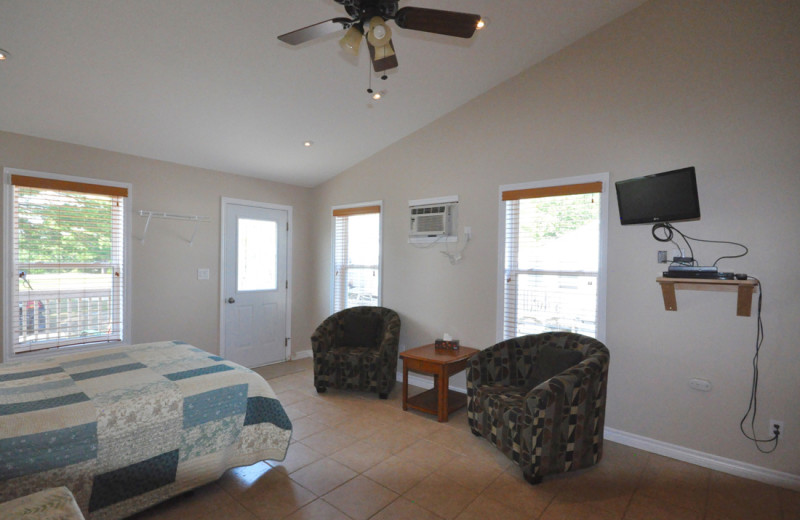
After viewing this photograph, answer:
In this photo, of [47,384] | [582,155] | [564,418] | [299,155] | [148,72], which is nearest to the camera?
[47,384]

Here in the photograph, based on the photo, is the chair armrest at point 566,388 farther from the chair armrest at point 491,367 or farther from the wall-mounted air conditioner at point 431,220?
the wall-mounted air conditioner at point 431,220

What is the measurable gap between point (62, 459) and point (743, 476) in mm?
3878

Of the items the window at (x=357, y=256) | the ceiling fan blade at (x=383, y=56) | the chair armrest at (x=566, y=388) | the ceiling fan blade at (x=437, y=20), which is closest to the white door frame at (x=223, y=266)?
the window at (x=357, y=256)

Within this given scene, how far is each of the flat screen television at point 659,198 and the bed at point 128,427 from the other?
9.30 feet

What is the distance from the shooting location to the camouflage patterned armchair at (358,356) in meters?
3.83

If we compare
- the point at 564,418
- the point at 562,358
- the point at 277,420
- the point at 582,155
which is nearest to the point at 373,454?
the point at 277,420

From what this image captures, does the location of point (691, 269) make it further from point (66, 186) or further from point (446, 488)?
point (66, 186)

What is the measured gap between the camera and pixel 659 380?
2.84 meters

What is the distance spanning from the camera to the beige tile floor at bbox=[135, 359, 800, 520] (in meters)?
2.12

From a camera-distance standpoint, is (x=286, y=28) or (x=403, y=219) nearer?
Answer: (x=286, y=28)

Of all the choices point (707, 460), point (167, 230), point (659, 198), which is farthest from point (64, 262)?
point (707, 460)

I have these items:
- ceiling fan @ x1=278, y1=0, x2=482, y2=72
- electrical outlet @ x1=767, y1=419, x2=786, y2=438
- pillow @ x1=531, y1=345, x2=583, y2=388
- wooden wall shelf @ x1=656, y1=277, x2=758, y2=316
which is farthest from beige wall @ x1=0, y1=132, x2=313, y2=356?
electrical outlet @ x1=767, y1=419, x2=786, y2=438

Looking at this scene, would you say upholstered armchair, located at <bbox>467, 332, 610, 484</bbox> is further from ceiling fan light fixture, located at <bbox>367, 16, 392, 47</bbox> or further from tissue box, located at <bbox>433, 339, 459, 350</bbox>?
ceiling fan light fixture, located at <bbox>367, 16, 392, 47</bbox>

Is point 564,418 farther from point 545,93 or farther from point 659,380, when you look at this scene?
point 545,93
